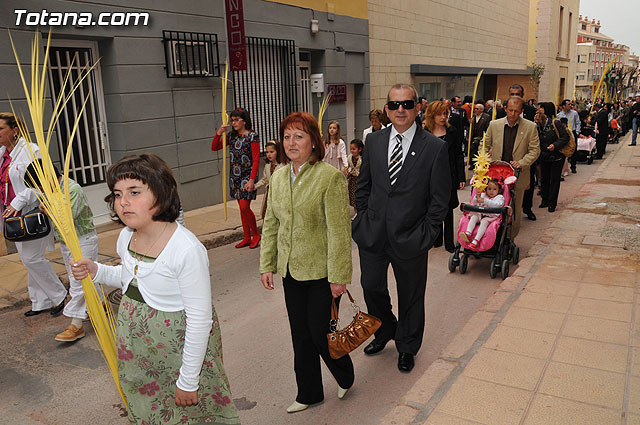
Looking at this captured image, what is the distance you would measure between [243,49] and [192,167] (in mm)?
2507

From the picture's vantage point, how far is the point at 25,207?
5.18m

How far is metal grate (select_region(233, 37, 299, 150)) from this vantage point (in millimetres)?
11688

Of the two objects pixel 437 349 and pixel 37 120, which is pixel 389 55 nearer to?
pixel 437 349

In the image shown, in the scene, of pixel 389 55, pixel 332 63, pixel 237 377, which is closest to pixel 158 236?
pixel 237 377

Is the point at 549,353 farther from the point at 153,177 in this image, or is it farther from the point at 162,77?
the point at 162,77

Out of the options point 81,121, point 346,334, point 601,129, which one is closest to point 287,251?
point 346,334

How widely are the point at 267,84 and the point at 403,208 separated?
9.03m

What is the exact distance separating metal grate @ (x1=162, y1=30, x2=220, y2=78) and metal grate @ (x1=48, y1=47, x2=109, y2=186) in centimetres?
135

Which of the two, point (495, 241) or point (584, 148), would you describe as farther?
point (584, 148)

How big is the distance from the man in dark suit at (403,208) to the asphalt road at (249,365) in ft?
1.59

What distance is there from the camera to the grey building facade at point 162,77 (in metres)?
8.05

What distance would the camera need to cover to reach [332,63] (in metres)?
14.1

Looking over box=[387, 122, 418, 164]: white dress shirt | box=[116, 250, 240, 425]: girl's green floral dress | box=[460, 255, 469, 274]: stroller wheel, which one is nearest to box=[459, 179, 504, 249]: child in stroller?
box=[460, 255, 469, 274]: stroller wheel

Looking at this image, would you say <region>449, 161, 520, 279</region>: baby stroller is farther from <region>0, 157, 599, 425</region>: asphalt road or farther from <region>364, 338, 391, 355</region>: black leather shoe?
<region>364, 338, 391, 355</region>: black leather shoe
